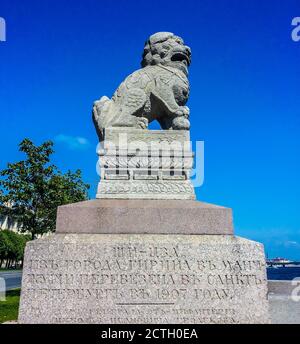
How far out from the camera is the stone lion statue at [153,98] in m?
6.36

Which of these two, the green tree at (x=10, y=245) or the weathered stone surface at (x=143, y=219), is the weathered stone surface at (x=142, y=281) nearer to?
the weathered stone surface at (x=143, y=219)

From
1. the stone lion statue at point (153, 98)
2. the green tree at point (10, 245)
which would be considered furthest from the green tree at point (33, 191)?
the green tree at point (10, 245)

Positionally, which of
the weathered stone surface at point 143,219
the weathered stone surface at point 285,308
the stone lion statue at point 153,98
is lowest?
the weathered stone surface at point 285,308

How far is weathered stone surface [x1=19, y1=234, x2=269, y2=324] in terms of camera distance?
461 cm

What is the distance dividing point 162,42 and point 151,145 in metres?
2.51

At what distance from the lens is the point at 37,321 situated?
180 inches

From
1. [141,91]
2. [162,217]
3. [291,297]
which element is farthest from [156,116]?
[291,297]

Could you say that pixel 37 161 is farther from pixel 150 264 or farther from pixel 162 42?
pixel 150 264

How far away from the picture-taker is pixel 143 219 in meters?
5.05

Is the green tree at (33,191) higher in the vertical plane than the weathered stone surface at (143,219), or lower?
higher

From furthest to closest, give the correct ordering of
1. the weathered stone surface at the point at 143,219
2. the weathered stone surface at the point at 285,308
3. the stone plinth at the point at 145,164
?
the weathered stone surface at the point at 285,308
the stone plinth at the point at 145,164
the weathered stone surface at the point at 143,219

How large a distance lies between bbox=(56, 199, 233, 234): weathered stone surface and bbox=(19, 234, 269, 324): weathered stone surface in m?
0.17

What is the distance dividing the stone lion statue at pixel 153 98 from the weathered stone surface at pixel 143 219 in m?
1.83

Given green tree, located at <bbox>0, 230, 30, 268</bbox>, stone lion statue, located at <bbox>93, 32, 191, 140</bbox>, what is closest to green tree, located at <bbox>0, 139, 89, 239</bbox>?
stone lion statue, located at <bbox>93, 32, 191, 140</bbox>
